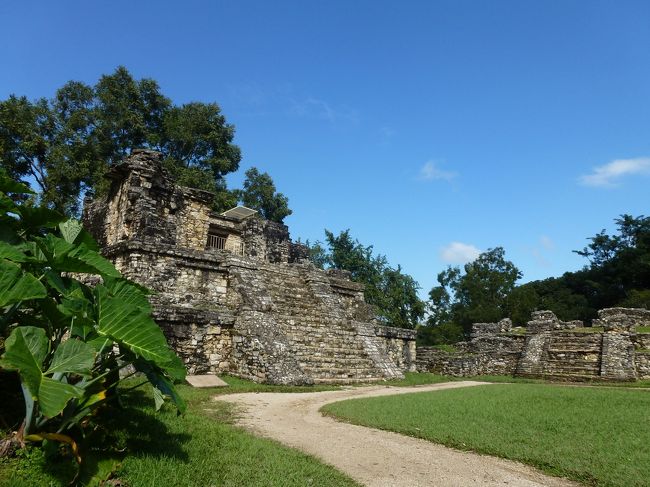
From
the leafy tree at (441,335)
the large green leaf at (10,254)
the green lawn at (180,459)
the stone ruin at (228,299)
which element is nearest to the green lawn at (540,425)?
the green lawn at (180,459)

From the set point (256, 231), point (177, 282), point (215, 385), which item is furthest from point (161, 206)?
point (215, 385)

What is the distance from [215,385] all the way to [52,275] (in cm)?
662

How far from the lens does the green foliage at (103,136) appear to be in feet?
90.4

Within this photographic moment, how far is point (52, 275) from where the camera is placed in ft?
10.7

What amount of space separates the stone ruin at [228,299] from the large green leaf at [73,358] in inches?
292

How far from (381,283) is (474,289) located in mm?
23096

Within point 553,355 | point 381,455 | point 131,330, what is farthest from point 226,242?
point 131,330

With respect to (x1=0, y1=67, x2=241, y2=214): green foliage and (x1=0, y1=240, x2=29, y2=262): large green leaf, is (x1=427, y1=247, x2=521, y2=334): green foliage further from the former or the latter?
(x1=0, y1=240, x2=29, y2=262): large green leaf

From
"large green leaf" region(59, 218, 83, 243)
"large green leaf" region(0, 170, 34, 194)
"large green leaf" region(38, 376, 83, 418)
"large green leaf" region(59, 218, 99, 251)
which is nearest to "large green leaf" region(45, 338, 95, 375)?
"large green leaf" region(38, 376, 83, 418)

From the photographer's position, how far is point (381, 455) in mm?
5090

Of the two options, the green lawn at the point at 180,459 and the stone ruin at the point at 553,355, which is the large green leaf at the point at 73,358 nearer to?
the green lawn at the point at 180,459

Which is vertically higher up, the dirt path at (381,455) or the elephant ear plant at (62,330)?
the elephant ear plant at (62,330)

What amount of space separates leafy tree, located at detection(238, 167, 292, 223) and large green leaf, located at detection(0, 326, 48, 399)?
37.1 metres

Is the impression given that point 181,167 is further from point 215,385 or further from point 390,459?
point 390,459
